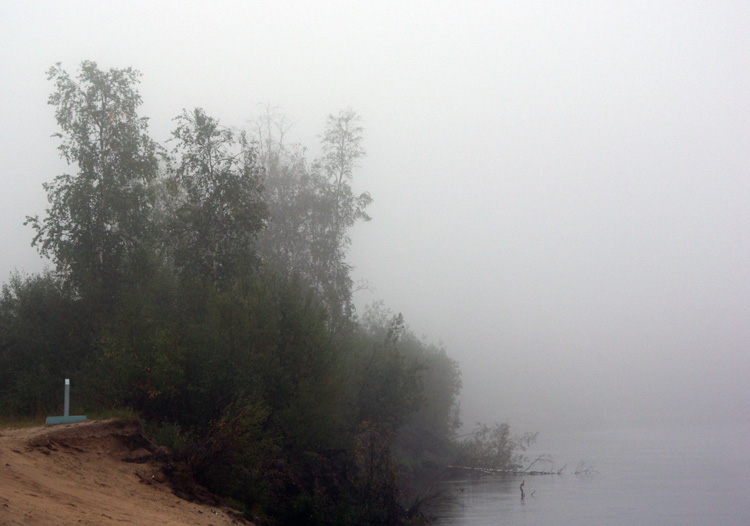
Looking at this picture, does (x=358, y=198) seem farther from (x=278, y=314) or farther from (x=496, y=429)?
(x=496, y=429)

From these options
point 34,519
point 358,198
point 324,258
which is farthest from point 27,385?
point 358,198

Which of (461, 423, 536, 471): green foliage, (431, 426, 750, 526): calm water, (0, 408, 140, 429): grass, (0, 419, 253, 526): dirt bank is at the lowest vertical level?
(431, 426, 750, 526): calm water

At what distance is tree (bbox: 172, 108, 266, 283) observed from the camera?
1314 inches

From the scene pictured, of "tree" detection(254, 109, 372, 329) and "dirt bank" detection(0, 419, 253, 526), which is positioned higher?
→ "tree" detection(254, 109, 372, 329)

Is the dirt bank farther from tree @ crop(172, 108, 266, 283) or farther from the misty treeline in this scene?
tree @ crop(172, 108, 266, 283)

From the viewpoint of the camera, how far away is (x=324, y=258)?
46125mm

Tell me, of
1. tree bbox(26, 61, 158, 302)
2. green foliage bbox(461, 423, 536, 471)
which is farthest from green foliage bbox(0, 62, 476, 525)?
green foliage bbox(461, 423, 536, 471)

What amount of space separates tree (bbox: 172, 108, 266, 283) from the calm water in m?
15.4

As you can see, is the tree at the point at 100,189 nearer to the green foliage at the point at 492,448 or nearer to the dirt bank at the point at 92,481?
the dirt bank at the point at 92,481

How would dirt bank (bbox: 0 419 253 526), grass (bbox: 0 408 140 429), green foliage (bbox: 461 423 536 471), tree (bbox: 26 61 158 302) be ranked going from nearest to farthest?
dirt bank (bbox: 0 419 253 526), grass (bbox: 0 408 140 429), tree (bbox: 26 61 158 302), green foliage (bbox: 461 423 536 471)

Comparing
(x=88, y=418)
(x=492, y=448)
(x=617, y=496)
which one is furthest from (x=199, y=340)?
(x=492, y=448)

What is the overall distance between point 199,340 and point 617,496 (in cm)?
2842

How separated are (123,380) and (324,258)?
905 inches

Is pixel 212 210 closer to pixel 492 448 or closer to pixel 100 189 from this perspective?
pixel 100 189
